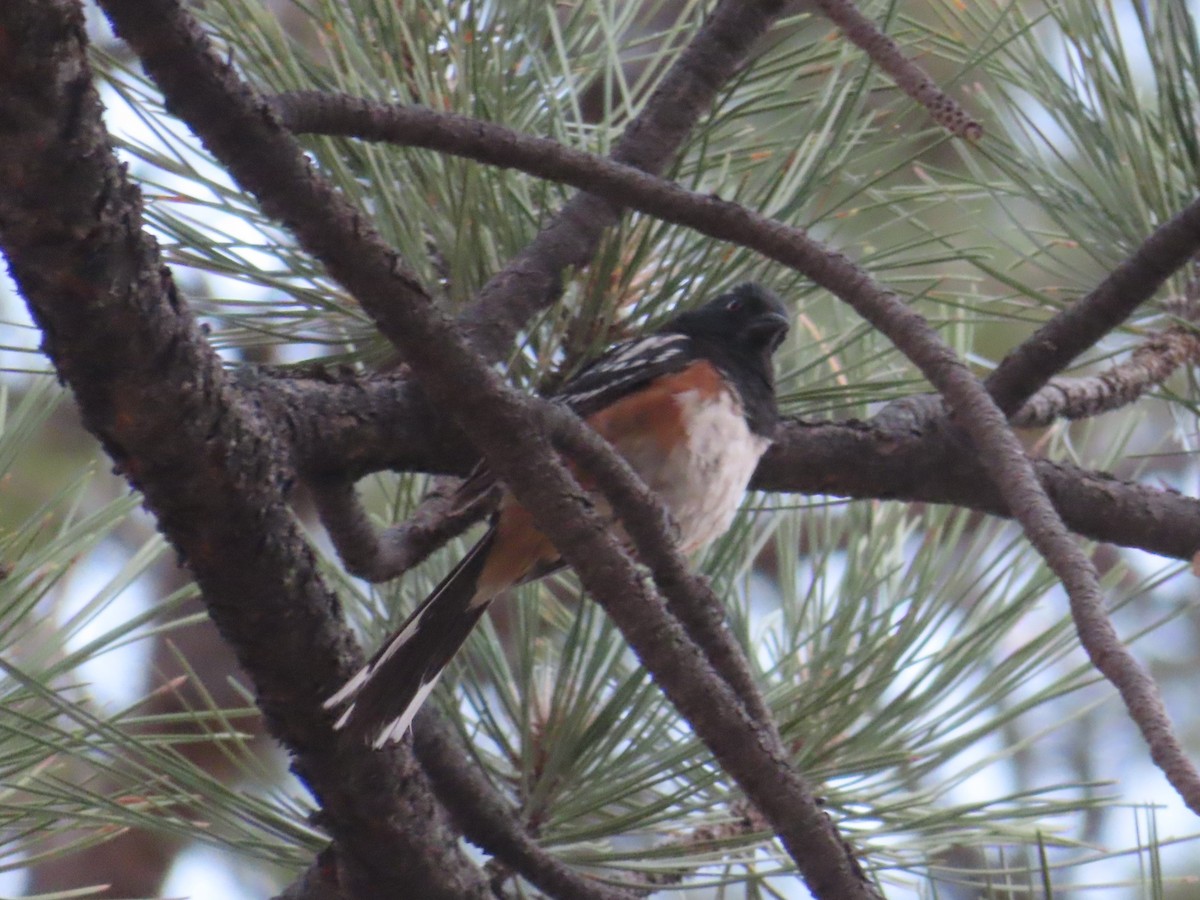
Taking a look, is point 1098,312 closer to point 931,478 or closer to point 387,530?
point 931,478

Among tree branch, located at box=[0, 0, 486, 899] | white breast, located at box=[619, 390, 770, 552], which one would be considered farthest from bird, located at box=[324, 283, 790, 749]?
tree branch, located at box=[0, 0, 486, 899]

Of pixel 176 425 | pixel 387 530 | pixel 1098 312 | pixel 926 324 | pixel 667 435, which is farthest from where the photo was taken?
pixel 667 435

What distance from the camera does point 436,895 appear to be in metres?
1.32

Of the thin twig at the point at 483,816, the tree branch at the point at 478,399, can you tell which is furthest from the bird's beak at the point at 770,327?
the tree branch at the point at 478,399

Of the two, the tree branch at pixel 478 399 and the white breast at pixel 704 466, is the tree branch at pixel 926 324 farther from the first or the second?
the white breast at pixel 704 466

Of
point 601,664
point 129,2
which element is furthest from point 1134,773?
point 129,2

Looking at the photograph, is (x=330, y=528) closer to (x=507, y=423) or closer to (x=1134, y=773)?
(x=507, y=423)

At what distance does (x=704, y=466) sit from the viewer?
1.97 metres

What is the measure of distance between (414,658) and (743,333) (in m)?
0.84

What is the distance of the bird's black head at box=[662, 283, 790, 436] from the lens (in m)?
2.02

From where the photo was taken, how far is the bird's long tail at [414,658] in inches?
47.6

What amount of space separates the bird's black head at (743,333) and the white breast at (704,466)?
5 centimetres

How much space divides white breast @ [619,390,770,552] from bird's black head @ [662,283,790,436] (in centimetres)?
5

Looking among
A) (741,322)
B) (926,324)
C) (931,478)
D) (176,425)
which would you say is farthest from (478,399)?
(741,322)
